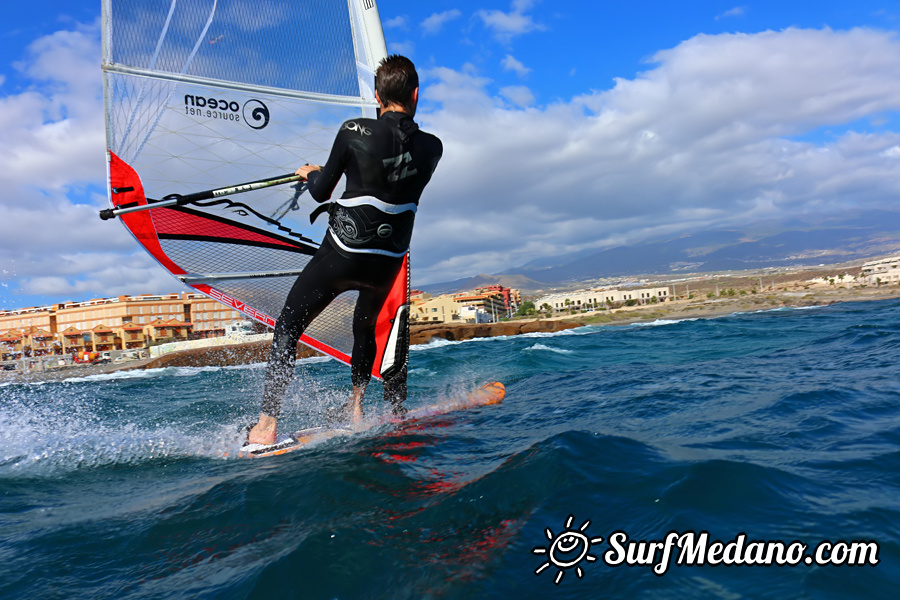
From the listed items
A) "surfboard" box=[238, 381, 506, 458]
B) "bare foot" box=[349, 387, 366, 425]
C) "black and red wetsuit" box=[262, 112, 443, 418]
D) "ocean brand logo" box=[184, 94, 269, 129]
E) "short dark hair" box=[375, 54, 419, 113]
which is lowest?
"surfboard" box=[238, 381, 506, 458]

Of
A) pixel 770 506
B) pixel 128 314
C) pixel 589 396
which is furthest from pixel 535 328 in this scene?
pixel 128 314

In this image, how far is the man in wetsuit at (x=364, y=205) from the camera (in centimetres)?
369

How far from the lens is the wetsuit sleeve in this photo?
3682 millimetres

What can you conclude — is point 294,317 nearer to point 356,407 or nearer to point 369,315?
point 369,315

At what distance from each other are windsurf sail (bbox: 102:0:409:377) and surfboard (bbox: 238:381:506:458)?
50cm

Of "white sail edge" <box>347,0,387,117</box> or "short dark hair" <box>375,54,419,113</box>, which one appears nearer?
"short dark hair" <box>375,54,419,113</box>

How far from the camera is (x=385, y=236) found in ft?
12.8

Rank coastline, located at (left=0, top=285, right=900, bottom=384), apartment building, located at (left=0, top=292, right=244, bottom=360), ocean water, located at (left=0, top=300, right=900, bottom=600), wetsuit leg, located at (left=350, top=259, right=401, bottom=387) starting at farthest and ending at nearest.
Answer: apartment building, located at (left=0, top=292, right=244, bottom=360) < coastline, located at (left=0, top=285, right=900, bottom=384) < wetsuit leg, located at (left=350, top=259, right=401, bottom=387) < ocean water, located at (left=0, top=300, right=900, bottom=600)

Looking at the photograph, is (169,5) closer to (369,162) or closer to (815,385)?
(369,162)

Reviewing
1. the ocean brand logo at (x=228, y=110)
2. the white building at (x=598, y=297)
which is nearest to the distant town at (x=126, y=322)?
the white building at (x=598, y=297)

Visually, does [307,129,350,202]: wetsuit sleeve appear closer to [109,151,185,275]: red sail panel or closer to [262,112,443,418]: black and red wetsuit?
[262,112,443,418]: black and red wetsuit

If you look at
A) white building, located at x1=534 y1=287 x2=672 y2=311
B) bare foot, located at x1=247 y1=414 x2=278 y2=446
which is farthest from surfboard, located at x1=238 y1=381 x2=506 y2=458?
white building, located at x1=534 y1=287 x2=672 y2=311

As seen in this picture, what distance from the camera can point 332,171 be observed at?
3.74 metres

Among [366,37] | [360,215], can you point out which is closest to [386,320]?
[360,215]
